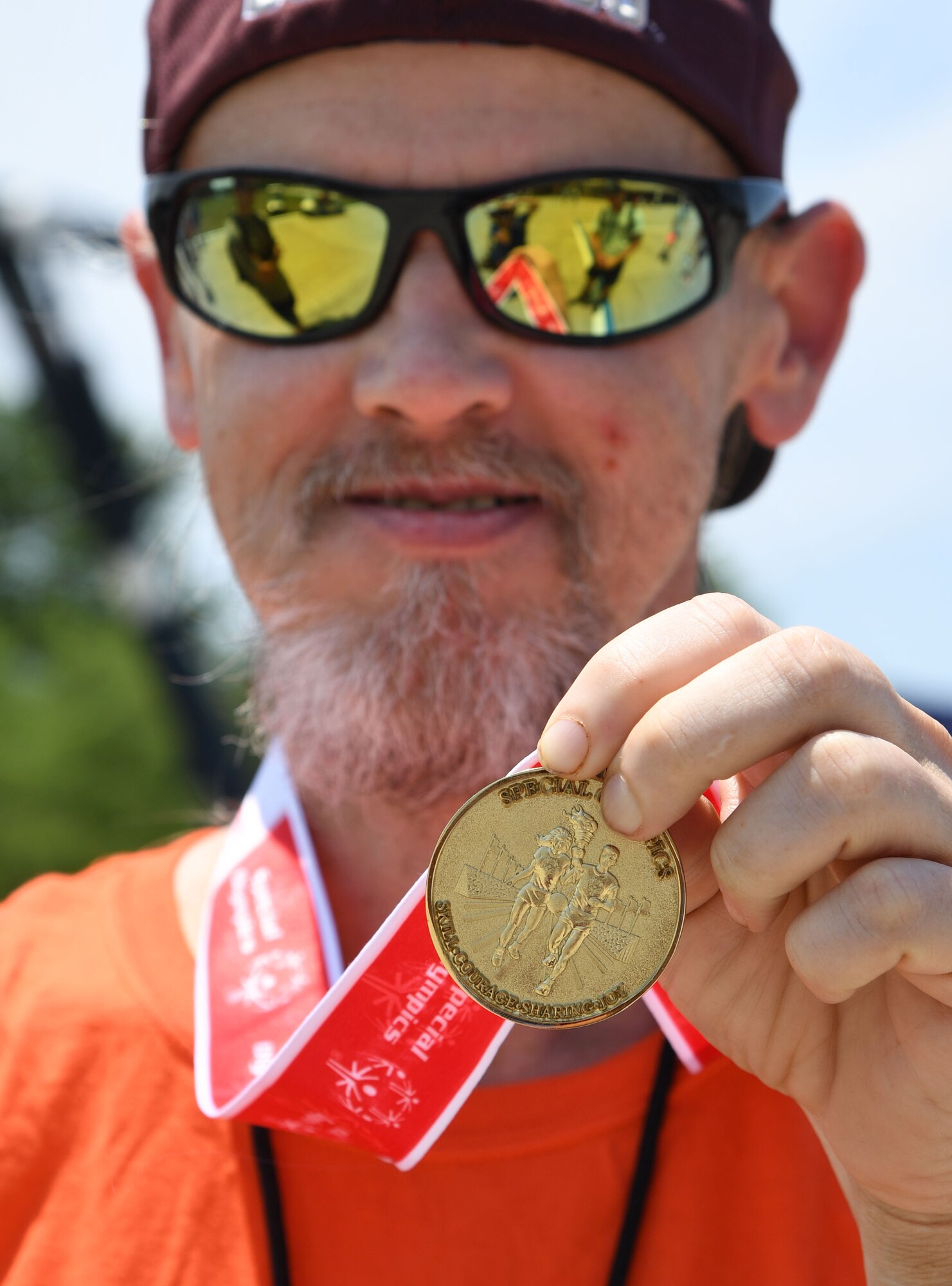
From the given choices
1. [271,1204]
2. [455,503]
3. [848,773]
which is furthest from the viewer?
[455,503]

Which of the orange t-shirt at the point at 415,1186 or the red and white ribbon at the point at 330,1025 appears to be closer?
the red and white ribbon at the point at 330,1025

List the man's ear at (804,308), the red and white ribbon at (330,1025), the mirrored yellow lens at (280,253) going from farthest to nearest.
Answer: the man's ear at (804,308) < the mirrored yellow lens at (280,253) < the red and white ribbon at (330,1025)

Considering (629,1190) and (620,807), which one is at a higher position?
(620,807)

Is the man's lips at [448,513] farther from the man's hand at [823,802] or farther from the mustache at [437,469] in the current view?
the man's hand at [823,802]

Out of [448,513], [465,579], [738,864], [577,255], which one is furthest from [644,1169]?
[577,255]

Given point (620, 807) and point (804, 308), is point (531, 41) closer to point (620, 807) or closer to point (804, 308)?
point (804, 308)

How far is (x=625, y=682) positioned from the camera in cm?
136

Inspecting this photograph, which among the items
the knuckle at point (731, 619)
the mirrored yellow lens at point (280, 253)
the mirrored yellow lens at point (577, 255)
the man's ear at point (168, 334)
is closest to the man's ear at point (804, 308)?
the mirrored yellow lens at point (577, 255)

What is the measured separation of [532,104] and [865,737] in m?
1.46

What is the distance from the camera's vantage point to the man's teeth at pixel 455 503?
7.47 ft

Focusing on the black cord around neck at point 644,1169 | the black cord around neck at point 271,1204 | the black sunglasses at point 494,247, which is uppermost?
A: the black sunglasses at point 494,247

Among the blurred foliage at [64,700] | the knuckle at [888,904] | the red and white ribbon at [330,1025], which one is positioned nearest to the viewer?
the knuckle at [888,904]

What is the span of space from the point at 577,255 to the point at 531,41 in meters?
0.38

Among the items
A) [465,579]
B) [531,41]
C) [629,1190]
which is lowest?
[629,1190]
